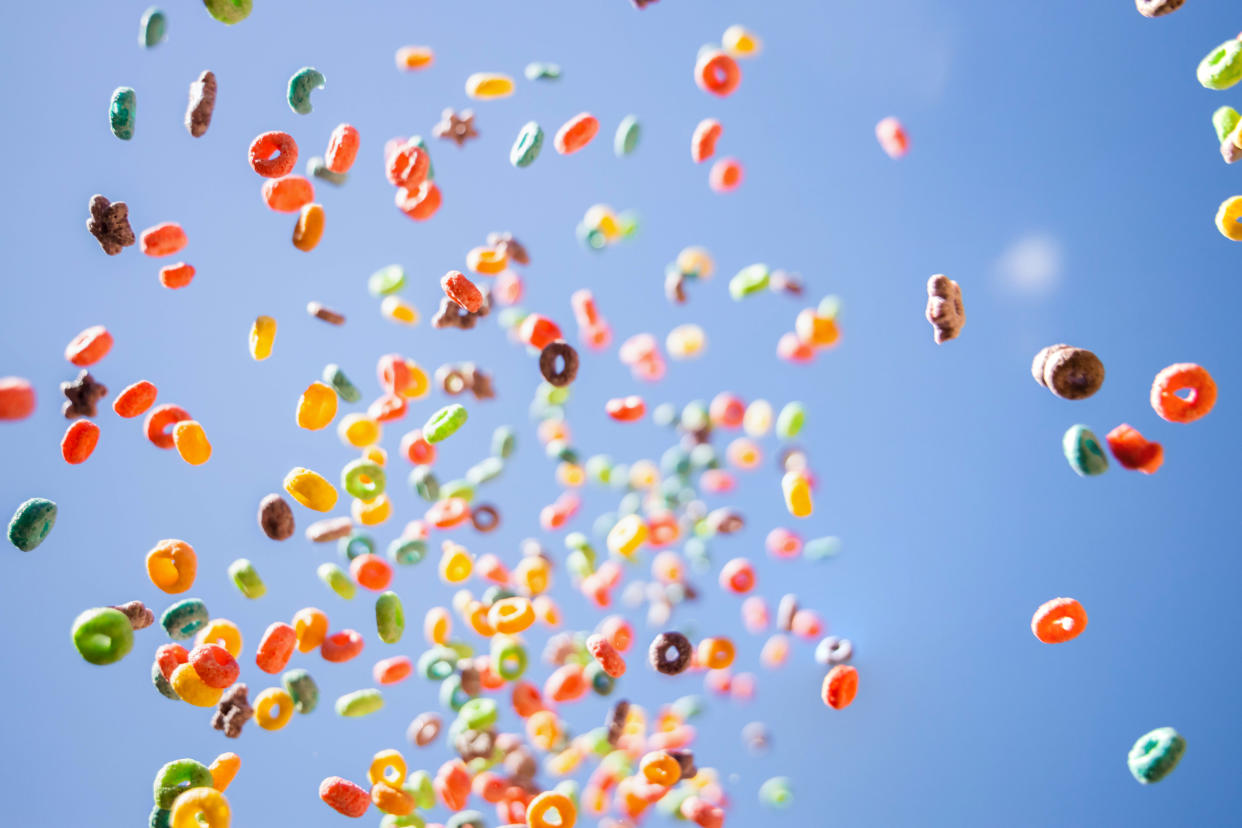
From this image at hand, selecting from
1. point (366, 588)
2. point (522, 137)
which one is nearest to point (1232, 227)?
point (522, 137)

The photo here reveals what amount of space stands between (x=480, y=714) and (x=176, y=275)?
348 cm

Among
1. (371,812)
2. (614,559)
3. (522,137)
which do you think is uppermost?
(522,137)

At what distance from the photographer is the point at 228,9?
4.84 meters

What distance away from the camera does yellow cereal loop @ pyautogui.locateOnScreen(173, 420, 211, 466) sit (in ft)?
16.8

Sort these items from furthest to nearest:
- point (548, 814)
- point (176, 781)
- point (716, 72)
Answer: point (716, 72) → point (548, 814) → point (176, 781)

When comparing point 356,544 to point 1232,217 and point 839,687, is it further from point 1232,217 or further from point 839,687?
point 1232,217

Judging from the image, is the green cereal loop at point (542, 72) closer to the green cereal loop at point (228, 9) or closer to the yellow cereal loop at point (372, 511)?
the green cereal loop at point (228, 9)

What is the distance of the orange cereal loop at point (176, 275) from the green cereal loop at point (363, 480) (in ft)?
5.15

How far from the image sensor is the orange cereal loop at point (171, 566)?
4.94m

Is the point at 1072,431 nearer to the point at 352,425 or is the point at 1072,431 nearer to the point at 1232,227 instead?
the point at 1232,227

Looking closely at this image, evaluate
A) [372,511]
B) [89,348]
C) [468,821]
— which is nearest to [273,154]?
[89,348]

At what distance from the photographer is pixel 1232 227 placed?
15.3ft

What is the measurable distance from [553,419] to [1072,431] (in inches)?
155

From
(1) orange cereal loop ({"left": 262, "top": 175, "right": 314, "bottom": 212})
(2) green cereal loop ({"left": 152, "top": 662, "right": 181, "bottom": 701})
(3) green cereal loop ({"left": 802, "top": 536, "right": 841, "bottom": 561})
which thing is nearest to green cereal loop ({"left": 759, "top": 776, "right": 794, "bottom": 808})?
(3) green cereal loop ({"left": 802, "top": 536, "right": 841, "bottom": 561})
